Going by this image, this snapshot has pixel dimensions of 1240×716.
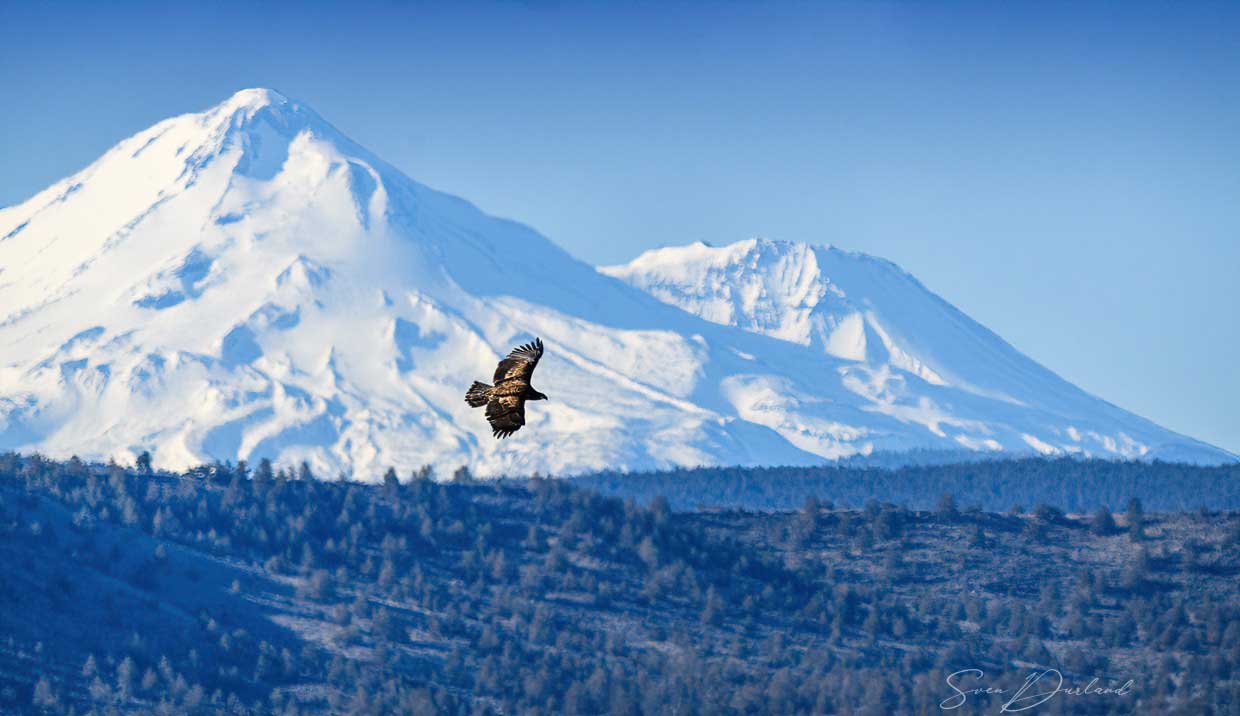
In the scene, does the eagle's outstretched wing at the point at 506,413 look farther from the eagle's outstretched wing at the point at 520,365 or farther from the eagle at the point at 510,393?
the eagle's outstretched wing at the point at 520,365

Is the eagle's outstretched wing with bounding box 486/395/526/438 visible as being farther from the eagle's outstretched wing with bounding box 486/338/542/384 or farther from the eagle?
the eagle's outstretched wing with bounding box 486/338/542/384

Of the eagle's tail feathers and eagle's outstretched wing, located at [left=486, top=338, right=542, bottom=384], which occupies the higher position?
eagle's outstretched wing, located at [left=486, top=338, right=542, bottom=384]

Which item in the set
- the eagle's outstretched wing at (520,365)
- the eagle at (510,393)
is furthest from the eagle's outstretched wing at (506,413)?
the eagle's outstretched wing at (520,365)

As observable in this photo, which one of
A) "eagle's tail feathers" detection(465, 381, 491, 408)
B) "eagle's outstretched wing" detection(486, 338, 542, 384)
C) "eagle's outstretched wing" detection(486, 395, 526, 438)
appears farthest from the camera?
"eagle's tail feathers" detection(465, 381, 491, 408)

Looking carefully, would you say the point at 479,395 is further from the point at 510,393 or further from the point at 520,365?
the point at 520,365

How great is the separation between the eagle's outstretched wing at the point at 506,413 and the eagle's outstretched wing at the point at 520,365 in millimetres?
283

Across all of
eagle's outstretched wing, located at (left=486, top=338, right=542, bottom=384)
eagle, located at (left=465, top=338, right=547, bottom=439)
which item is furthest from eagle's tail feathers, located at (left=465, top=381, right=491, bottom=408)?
eagle's outstretched wing, located at (left=486, top=338, right=542, bottom=384)

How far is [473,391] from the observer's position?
59312 mm

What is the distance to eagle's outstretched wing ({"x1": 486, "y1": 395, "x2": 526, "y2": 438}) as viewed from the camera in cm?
5812

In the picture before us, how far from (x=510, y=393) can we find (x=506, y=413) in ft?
1.89

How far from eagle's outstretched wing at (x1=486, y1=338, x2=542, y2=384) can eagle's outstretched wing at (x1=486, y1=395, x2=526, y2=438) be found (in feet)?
0.93

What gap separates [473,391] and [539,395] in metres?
1.79

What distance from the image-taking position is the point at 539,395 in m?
58.8

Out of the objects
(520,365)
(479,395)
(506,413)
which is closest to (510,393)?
(506,413)
